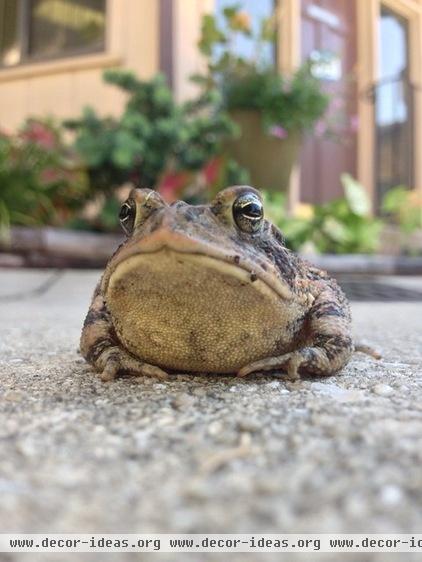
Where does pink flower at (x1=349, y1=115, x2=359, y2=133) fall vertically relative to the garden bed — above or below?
above

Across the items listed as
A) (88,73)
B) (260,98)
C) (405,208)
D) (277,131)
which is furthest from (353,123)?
(88,73)

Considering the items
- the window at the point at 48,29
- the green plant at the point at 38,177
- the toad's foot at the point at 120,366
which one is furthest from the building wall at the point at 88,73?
the toad's foot at the point at 120,366

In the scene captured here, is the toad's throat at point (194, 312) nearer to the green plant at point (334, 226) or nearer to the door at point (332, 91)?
the green plant at point (334, 226)

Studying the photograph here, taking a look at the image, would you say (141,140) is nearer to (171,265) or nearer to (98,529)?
(171,265)

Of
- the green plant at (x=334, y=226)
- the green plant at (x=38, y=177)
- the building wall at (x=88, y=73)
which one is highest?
the building wall at (x=88, y=73)

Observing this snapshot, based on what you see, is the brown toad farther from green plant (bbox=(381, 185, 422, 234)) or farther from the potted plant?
green plant (bbox=(381, 185, 422, 234))

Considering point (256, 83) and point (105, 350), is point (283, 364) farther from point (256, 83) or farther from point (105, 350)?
point (256, 83)

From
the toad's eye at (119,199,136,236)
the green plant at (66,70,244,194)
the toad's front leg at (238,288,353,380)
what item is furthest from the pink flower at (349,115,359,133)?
the toad's eye at (119,199,136,236)
